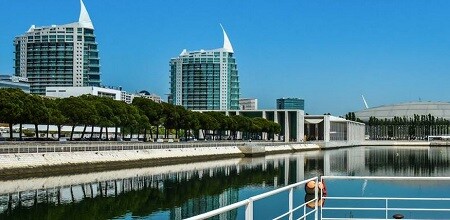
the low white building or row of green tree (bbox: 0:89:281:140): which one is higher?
the low white building

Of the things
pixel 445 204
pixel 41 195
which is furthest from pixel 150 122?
pixel 445 204

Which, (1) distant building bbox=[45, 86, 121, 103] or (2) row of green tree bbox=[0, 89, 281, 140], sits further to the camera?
(1) distant building bbox=[45, 86, 121, 103]

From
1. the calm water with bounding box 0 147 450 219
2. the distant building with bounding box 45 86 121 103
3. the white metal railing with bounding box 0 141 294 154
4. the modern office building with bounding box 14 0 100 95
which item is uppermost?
the modern office building with bounding box 14 0 100 95

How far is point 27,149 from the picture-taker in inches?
1636

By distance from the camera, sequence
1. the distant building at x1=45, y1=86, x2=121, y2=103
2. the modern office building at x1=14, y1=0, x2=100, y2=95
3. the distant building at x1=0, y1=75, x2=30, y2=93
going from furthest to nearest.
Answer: the modern office building at x1=14, y1=0, x2=100, y2=95
the distant building at x1=0, y1=75, x2=30, y2=93
the distant building at x1=45, y1=86, x2=121, y2=103

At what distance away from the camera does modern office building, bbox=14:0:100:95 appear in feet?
622

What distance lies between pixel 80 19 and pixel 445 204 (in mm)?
183173

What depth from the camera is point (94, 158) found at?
161 feet

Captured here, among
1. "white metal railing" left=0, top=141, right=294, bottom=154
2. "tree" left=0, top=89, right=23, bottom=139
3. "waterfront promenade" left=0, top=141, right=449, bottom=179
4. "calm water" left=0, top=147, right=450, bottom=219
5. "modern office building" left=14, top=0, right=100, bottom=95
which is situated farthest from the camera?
"modern office building" left=14, top=0, right=100, bottom=95

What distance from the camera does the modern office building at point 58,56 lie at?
189500 mm

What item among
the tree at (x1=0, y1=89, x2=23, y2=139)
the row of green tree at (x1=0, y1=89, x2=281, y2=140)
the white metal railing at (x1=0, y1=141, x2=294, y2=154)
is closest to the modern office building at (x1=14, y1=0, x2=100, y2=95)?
the row of green tree at (x1=0, y1=89, x2=281, y2=140)

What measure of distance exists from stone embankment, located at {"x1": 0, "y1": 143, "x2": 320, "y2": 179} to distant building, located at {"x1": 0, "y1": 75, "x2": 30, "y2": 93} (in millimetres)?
100909

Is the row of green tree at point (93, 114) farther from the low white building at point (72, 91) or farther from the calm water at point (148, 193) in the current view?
the low white building at point (72, 91)

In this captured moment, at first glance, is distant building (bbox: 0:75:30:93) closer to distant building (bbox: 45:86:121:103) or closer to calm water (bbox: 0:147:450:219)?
distant building (bbox: 45:86:121:103)
